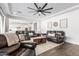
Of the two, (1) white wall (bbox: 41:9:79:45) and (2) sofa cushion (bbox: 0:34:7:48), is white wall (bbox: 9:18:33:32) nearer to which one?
(1) white wall (bbox: 41:9:79:45)

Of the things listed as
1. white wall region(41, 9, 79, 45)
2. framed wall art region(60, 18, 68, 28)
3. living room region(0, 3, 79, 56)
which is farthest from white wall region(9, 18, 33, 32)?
white wall region(41, 9, 79, 45)

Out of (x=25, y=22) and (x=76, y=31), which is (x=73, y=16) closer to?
(x=76, y=31)

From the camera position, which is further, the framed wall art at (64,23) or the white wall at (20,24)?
the white wall at (20,24)

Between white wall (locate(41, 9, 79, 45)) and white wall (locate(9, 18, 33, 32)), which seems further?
white wall (locate(9, 18, 33, 32))

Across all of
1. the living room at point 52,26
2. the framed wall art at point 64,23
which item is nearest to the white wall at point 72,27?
the living room at point 52,26

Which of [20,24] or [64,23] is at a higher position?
[20,24]

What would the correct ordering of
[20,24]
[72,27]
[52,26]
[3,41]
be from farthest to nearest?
[20,24], [52,26], [72,27], [3,41]

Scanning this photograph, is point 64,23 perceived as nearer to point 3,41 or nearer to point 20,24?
point 3,41

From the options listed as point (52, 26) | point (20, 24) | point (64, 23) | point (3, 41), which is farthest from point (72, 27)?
point (20, 24)

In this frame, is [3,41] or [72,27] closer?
[3,41]

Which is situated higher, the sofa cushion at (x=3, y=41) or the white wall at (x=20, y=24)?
the white wall at (x=20, y=24)

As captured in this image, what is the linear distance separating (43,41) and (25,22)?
4654 mm

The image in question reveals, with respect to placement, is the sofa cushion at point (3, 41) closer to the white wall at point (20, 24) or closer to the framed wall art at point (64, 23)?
the framed wall art at point (64, 23)

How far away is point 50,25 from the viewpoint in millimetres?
7141
